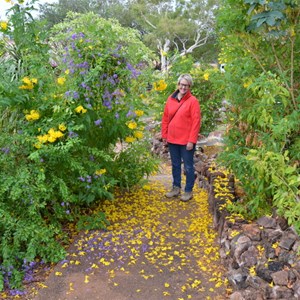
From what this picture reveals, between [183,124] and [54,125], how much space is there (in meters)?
1.59

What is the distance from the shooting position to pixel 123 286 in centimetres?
298

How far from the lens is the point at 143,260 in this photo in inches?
131

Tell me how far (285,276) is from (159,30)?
80.8 ft

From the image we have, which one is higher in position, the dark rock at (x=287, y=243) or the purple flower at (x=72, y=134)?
the purple flower at (x=72, y=134)

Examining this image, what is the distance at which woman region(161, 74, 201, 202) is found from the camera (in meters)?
4.25

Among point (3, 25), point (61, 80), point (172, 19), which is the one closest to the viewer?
point (61, 80)

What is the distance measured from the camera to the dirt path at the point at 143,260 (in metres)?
2.92

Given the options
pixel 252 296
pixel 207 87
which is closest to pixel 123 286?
pixel 252 296

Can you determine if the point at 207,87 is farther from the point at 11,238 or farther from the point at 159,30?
the point at 159,30

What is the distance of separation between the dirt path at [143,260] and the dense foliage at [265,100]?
0.63 metres

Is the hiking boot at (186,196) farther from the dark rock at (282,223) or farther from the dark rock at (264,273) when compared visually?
the dark rock at (264,273)

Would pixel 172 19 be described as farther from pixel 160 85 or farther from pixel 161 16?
pixel 160 85

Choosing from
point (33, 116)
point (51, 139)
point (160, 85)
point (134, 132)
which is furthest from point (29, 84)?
point (160, 85)

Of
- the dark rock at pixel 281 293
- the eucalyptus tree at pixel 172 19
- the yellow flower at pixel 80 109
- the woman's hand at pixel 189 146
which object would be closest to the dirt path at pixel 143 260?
the dark rock at pixel 281 293
